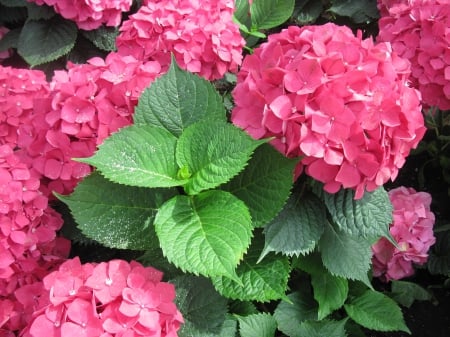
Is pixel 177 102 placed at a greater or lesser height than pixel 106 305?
greater

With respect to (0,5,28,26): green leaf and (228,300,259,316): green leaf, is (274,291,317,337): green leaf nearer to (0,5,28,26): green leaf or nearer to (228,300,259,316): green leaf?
(228,300,259,316): green leaf

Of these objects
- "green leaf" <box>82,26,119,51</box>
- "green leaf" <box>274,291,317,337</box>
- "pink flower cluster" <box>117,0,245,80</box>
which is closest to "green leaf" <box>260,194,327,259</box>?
"green leaf" <box>274,291,317,337</box>

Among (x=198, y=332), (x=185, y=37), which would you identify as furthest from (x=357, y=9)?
(x=198, y=332)

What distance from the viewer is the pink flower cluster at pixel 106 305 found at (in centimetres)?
116

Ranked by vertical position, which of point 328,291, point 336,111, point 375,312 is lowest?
point 375,312

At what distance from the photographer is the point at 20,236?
4.75 ft

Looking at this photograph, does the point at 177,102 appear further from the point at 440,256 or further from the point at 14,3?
the point at 14,3

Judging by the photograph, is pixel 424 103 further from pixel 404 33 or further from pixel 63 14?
pixel 63 14

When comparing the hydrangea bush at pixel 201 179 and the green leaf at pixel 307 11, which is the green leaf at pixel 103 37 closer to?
the hydrangea bush at pixel 201 179

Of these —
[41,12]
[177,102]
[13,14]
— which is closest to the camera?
[177,102]

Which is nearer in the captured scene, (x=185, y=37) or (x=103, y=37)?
(x=185, y=37)

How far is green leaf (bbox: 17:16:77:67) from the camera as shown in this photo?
2365 mm

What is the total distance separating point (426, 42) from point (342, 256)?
2.59ft

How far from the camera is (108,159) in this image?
1.24 metres
